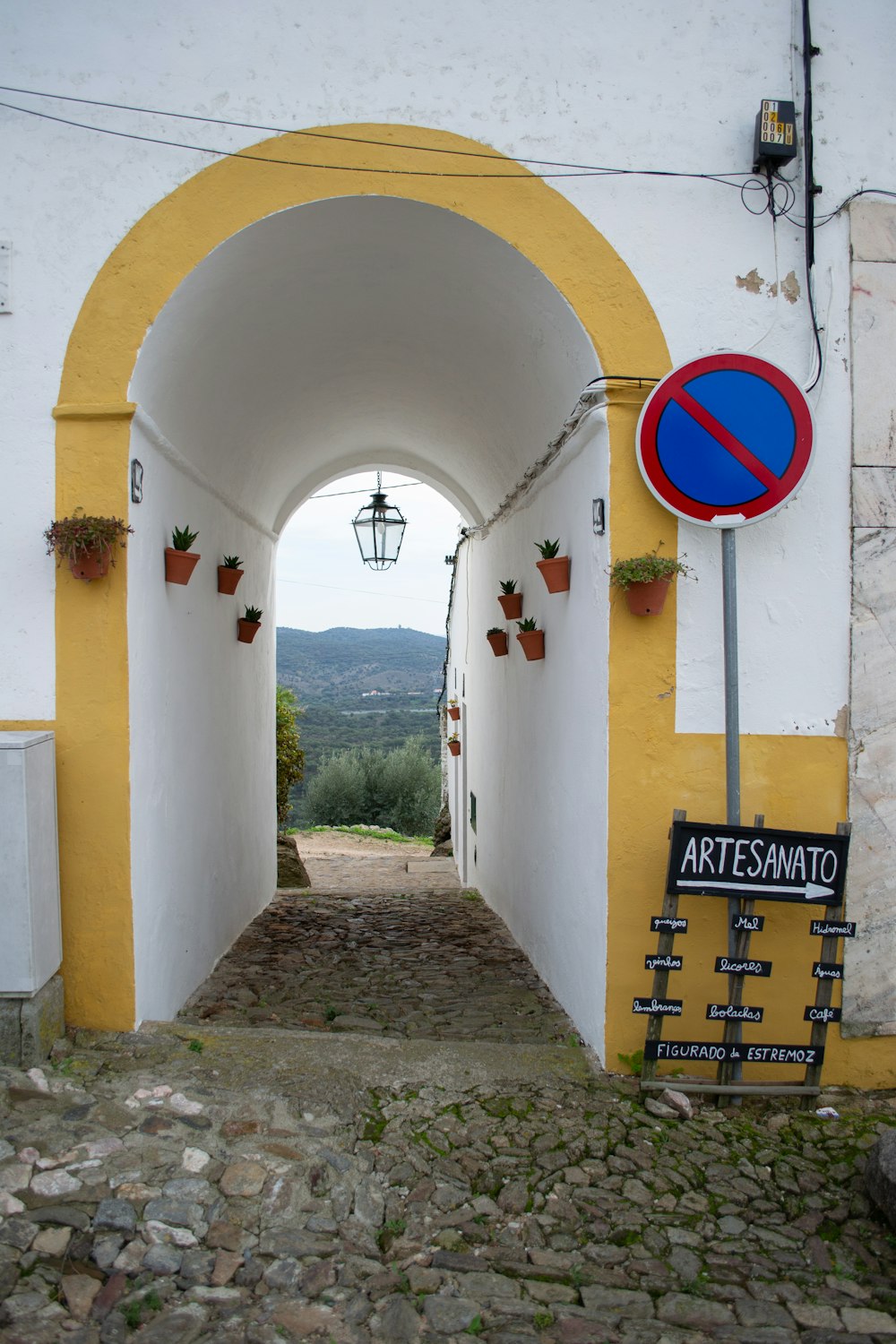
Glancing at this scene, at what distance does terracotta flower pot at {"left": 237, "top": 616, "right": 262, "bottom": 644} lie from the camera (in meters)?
6.89

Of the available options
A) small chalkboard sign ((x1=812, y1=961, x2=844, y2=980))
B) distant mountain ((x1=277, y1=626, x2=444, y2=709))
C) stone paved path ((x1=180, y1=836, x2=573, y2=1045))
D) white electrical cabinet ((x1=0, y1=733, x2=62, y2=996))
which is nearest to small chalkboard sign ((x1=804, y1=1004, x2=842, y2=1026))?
small chalkboard sign ((x1=812, y1=961, x2=844, y2=980))

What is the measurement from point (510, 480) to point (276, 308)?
223 cm

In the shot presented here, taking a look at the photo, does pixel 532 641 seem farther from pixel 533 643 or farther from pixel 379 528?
pixel 379 528

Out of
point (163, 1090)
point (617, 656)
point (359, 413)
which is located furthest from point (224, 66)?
point (163, 1090)

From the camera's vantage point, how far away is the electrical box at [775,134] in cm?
404

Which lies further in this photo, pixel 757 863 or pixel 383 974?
pixel 383 974

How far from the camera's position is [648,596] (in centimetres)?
393

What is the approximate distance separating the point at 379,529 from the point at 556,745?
4693mm

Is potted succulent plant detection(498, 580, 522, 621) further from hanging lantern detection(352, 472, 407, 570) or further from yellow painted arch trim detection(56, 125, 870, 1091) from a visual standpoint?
hanging lantern detection(352, 472, 407, 570)

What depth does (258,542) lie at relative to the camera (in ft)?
25.7

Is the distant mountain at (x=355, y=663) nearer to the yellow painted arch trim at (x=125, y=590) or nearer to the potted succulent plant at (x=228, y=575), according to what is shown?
the potted succulent plant at (x=228, y=575)

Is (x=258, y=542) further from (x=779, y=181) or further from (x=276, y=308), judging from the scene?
(x=779, y=181)

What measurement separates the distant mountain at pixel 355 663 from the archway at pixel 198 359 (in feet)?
113

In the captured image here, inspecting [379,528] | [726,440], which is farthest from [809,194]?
[379,528]
